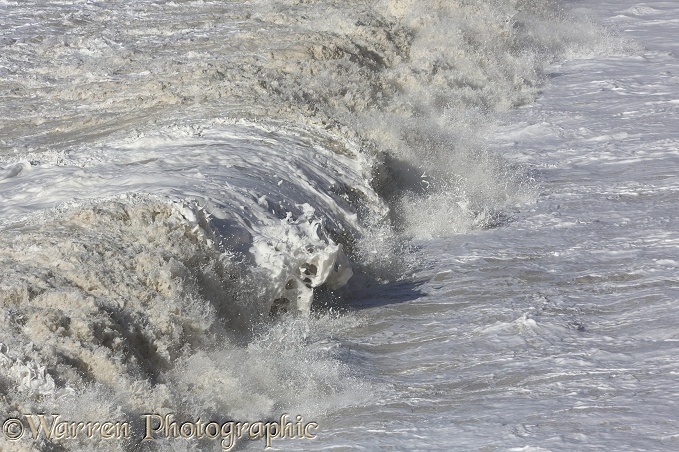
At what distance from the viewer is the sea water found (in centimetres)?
461

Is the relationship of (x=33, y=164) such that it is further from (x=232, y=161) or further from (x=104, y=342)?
(x=104, y=342)

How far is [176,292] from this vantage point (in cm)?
536

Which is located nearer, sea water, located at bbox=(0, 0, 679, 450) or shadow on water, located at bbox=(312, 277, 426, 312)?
sea water, located at bbox=(0, 0, 679, 450)

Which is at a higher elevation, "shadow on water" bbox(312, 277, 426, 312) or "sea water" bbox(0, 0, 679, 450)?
"sea water" bbox(0, 0, 679, 450)

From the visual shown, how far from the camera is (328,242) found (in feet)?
20.9

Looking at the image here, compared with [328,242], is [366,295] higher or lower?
lower

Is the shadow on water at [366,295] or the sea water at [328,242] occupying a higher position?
the sea water at [328,242]

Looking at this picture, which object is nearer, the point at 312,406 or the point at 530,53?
the point at 312,406

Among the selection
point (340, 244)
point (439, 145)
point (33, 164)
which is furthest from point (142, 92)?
point (340, 244)

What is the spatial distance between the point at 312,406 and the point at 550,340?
1393mm

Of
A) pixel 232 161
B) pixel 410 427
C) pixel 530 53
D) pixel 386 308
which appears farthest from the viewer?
pixel 530 53

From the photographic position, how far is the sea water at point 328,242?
461cm

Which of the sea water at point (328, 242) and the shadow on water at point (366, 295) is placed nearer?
the sea water at point (328, 242)

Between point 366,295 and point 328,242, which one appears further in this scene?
point 366,295
